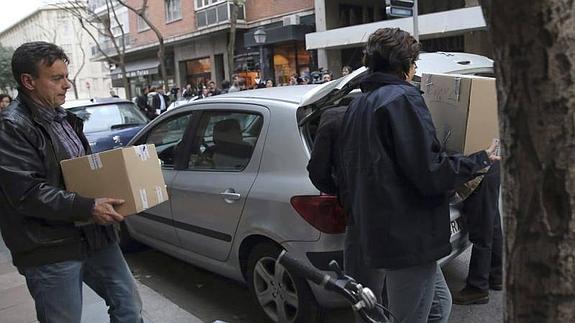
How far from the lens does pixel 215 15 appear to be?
2452 cm

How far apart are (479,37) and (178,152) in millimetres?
13085

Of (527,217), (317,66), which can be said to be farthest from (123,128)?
(317,66)

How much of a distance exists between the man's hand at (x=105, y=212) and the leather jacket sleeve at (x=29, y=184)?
28mm

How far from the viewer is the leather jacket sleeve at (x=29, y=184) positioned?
2.20 meters

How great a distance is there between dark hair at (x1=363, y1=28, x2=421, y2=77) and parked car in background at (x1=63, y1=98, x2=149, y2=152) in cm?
649

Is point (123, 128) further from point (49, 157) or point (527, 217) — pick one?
point (527, 217)

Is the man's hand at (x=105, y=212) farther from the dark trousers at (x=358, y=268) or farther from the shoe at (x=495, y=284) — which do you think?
the shoe at (x=495, y=284)

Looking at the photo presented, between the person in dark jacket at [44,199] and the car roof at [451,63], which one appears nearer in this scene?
the person in dark jacket at [44,199]

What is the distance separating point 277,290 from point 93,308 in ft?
4.56

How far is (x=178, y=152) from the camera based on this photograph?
4301mm

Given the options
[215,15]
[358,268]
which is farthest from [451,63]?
[215,15]

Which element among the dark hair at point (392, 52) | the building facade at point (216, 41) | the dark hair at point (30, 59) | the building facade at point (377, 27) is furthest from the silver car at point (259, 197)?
the building facade at point (216, 41)

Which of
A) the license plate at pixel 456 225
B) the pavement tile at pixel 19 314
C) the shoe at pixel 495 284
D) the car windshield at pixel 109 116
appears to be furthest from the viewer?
the car windshield at pixel 109 116

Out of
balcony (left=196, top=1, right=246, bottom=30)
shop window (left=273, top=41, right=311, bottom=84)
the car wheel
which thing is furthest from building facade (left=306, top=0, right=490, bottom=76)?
the car wheel
